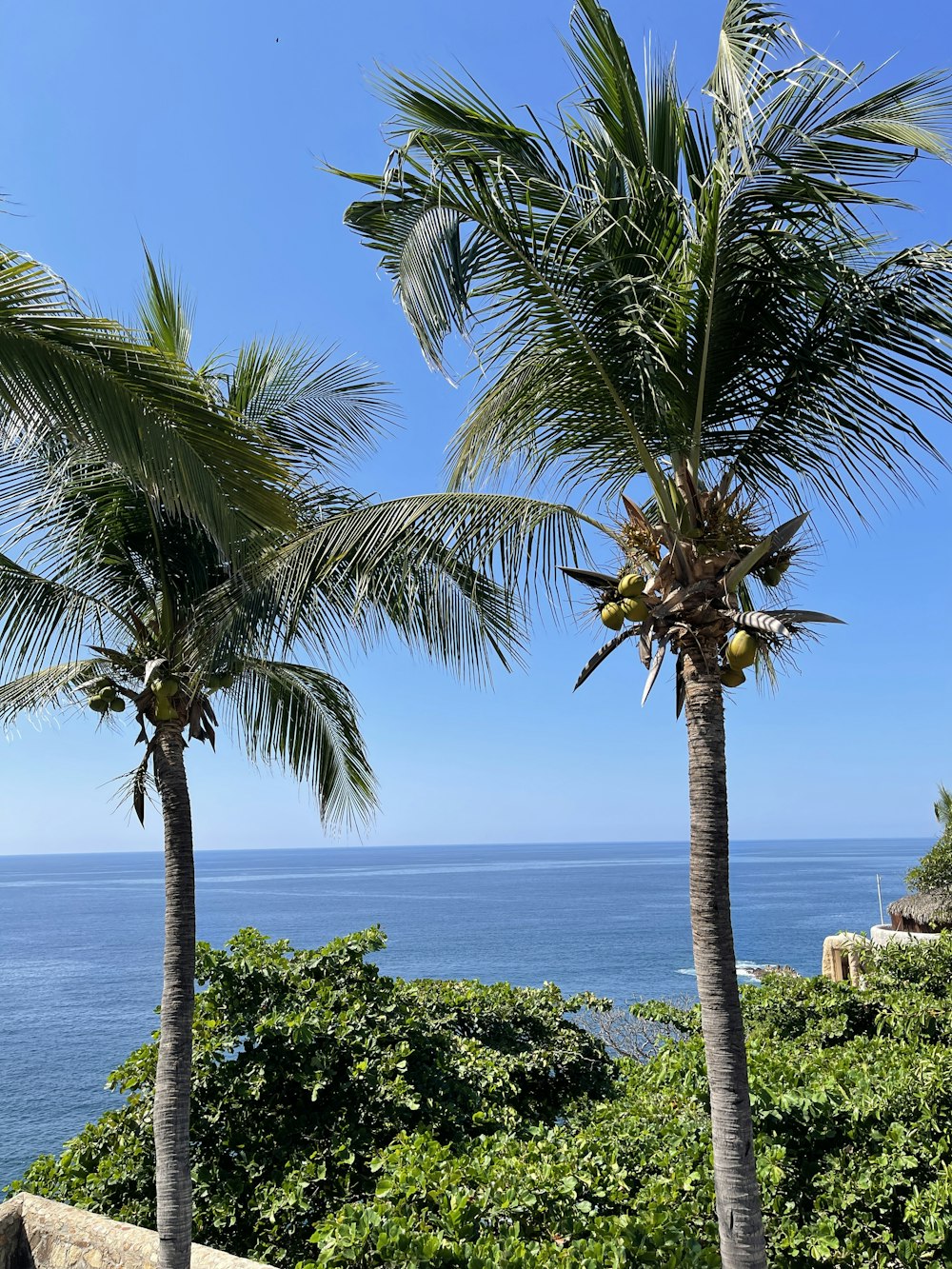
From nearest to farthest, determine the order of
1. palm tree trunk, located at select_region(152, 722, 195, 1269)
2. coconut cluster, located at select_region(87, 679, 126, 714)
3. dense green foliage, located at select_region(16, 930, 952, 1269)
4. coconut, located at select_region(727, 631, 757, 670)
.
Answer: coconut, located at select_region(727, 631, 757, 670) → dense green foliage, located at select_region(16, 930, 952, 1269) → palm tree trunk, located at select_region(152, 722, 195, 1269) → coconut cluster, located at select_region(87, 679, 126, 714)

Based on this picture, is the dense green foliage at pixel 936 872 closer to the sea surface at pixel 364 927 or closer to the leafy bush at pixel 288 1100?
the sea surface at pixel 364 927

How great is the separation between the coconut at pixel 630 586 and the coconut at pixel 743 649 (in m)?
0.51

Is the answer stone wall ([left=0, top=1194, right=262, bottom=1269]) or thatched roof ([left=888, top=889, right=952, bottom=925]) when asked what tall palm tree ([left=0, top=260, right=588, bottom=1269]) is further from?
thatched roof ([left=888, top=889, right=952, bottom=925])

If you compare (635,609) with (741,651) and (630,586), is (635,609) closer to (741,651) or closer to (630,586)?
(630,586)

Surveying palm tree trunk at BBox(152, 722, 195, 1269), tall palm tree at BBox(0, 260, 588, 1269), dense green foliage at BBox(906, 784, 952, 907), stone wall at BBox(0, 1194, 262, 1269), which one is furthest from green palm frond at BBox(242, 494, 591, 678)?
dense green foliage at BBox(906, 784, 952, 907)

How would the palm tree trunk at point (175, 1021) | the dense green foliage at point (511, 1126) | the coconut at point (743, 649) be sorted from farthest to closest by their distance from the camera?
the palm tree trunk at point (175, 1021) < the dense green foliage at point (511, 1126) < the coconut at point (743, 649)

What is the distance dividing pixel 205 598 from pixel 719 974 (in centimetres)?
427

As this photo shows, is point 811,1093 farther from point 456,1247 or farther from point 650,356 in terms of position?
point 650,356

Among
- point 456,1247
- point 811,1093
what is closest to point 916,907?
point 811,1093

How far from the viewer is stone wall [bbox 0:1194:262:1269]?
6691mm

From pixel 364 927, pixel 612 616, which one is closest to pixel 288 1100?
pixel 612 616

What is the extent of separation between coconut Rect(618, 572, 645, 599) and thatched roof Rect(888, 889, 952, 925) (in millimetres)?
24806

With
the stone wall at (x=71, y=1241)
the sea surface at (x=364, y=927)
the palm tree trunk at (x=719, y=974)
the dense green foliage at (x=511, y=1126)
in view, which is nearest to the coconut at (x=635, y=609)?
the palm tree trunk at (x=719, y=974)

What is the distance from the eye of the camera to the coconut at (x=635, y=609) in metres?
4.54
